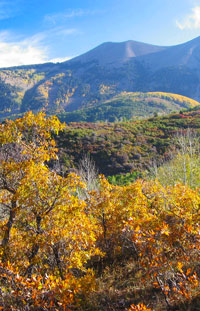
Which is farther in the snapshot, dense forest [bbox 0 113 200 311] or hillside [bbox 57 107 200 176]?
hillside [bbox 57 107 200 176]

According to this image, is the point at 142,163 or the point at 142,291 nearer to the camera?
the point at 142,291

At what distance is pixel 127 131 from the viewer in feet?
250

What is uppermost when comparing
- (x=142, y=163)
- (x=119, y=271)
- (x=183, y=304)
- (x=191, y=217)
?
(x=191, y=217)

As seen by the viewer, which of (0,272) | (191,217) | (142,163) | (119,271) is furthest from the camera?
(142,163)

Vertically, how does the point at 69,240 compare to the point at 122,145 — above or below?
above

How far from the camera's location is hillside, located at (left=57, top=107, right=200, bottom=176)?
57938 mm

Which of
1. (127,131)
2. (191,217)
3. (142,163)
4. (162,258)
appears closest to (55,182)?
(162,258)

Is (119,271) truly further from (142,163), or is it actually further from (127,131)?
(127,131)

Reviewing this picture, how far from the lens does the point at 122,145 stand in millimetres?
65062

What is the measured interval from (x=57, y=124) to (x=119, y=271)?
667 cm

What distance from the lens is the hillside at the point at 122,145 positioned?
5794cm

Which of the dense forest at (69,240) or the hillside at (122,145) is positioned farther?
the hillside at (122,145)

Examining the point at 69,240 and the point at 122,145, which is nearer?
the point at 69,240

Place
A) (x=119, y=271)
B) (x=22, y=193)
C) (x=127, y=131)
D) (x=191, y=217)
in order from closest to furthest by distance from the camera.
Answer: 1. (x=191, y=217)
2. (x=22, y=193)
3. (x=119, y=271)
4. (x=127, y=131)
